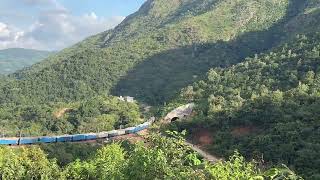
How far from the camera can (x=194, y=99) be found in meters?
109

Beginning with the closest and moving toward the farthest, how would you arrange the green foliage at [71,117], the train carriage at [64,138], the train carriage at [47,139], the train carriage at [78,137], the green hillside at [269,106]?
the green hillside at [269,106] → the train carriage at [47,139] → the train carriage at [64,138] → the train carriage at [78,137] → the green foliage at [71,117]

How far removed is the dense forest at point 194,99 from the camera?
2565cm

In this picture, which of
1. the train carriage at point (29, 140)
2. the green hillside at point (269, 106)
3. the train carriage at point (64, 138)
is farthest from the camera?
the train carriage at point (64, 138)

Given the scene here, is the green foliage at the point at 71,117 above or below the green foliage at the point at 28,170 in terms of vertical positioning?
below

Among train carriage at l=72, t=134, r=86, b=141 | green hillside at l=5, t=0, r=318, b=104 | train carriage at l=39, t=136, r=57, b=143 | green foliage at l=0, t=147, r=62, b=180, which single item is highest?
green hillside at l=5, t=0, r=318, b=104

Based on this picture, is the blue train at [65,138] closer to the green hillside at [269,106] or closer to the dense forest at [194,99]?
the dense forest at [194,99]

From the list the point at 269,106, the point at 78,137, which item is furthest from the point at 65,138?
the point at 269,106

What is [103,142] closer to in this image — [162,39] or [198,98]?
[198,98]

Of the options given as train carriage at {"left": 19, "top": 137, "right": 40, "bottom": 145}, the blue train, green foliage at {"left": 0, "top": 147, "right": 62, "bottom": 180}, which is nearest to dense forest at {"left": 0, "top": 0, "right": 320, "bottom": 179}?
green foliage at {"left": 0, "top": 147, "right": 62, "bottom": 180}

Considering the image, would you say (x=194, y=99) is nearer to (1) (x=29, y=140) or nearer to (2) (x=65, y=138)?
(2) (x=65, y=138)

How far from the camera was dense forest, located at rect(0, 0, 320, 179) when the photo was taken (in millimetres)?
25647

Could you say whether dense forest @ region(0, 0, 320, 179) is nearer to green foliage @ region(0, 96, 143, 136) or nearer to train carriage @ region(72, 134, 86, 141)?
green foliage @ region(0, 96, 143, 136)

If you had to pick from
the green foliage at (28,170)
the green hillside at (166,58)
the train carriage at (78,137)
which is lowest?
the train carriage at (78,137)

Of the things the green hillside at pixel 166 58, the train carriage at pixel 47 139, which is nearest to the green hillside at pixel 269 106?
the train carriage at pixel 47 139
